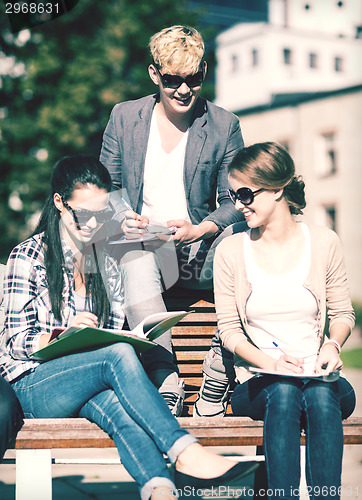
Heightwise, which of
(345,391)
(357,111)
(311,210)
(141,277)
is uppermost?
(141,277)

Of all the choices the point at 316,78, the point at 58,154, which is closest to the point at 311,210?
the point at 58,154

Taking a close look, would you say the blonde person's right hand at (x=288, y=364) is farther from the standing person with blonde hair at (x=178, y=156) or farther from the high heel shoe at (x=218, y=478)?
the standing person with blonde hair at (x=178, y=156)

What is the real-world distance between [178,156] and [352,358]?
12.1 metres

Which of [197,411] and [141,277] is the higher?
[141,277]

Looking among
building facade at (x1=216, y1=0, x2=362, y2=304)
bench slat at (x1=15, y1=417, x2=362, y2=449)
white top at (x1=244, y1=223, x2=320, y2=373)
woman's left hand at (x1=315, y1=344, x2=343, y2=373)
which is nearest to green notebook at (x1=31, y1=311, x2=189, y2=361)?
bench slat at (x1=15, y1=417, x2=362, y2=449)

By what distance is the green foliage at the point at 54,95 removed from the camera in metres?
23.6

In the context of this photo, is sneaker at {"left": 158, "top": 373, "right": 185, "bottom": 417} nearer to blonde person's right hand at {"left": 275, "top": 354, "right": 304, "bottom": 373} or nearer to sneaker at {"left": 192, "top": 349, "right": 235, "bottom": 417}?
sneaker at {"left": 192, "top": 349, "right": 235, "bottom": 417}

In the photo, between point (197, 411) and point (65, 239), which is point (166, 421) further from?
point (65, 239)

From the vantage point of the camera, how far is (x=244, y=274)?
3482mm

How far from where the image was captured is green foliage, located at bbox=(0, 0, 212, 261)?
931 inches

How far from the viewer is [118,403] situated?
10.3ft

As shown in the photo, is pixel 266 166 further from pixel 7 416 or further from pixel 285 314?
pixel 7 416

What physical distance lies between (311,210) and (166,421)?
95.2ft

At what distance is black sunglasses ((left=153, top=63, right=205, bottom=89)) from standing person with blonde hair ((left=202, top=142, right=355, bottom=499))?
70cm
